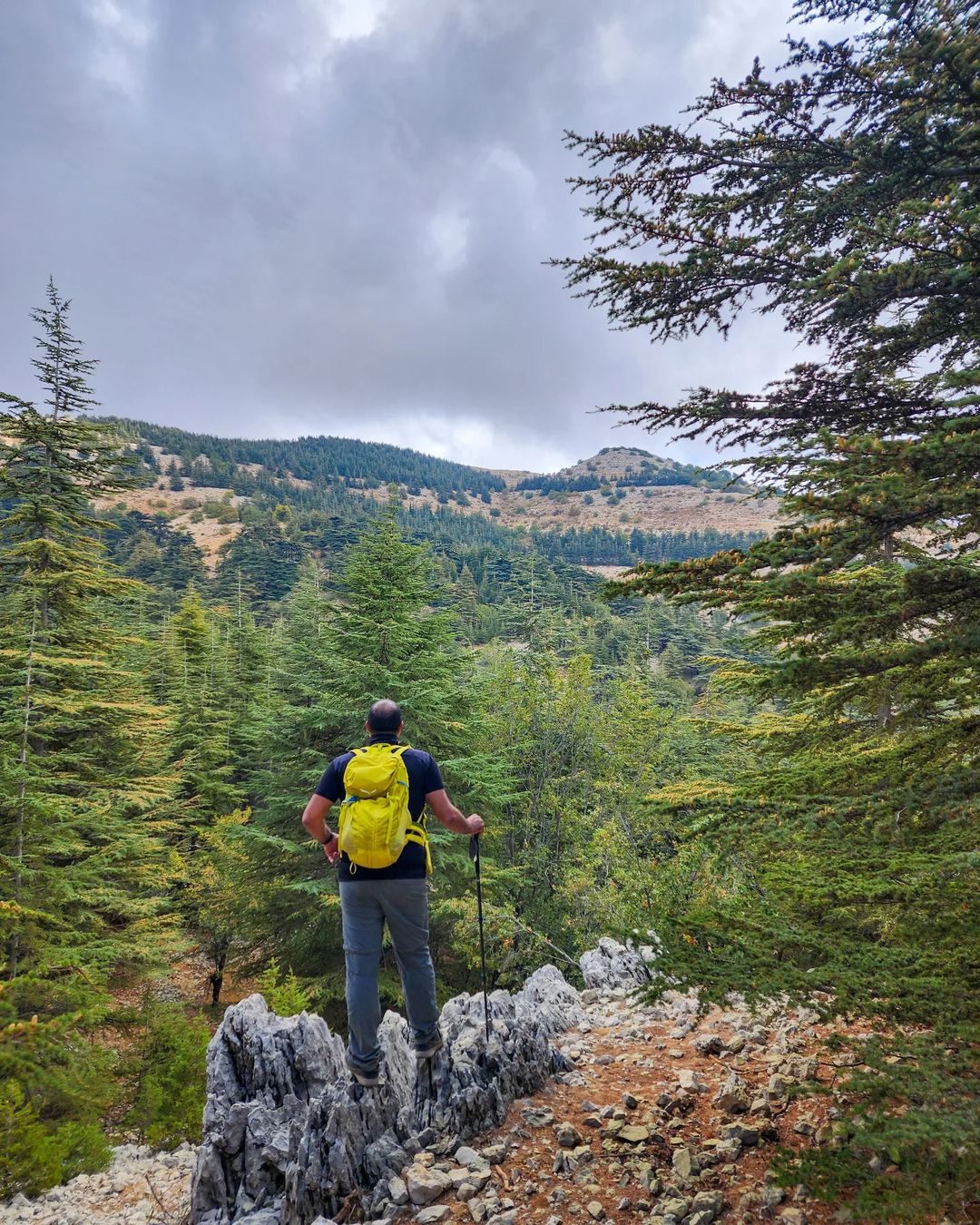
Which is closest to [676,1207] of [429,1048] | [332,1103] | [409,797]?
[429,1048]

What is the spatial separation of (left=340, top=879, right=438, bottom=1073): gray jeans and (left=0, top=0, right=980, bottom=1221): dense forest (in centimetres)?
138

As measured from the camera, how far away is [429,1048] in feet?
13.5

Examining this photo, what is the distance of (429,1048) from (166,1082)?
22.4ft

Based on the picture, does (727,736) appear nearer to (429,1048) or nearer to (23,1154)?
(429,1048)

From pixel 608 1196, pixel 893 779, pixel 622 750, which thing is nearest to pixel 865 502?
pixel 893 779

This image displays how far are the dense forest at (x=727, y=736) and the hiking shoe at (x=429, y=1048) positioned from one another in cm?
173

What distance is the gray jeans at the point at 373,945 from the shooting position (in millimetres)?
3736

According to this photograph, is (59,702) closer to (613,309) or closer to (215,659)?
(613,309)

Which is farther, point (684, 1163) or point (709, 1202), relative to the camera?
point (684, 1163)

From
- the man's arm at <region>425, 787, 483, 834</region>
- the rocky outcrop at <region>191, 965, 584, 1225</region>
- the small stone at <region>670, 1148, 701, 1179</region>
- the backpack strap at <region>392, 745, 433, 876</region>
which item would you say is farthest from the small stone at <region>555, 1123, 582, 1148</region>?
the man's arm at <region>425, 787, 483, 834</region>

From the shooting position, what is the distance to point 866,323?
418 centimetres

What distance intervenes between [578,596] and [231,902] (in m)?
72.6

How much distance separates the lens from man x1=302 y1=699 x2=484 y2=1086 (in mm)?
3744

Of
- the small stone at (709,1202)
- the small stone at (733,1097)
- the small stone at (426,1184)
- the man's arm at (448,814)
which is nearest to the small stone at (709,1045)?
the small stone at (733,1097)
